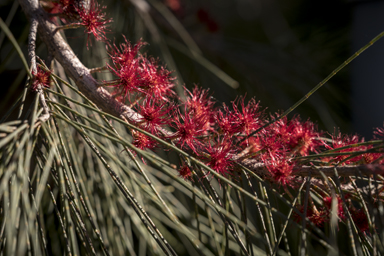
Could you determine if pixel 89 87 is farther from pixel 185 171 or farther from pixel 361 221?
pixel 361 221

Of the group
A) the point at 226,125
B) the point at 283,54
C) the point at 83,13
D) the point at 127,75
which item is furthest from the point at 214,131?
the point at 283,54

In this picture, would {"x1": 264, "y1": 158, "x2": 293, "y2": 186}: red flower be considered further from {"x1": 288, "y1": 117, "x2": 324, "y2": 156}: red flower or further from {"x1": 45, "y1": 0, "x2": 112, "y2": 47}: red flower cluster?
{"x1": 45, "y1": 0, "x2": 112, "y2": 47}: red flower cluster

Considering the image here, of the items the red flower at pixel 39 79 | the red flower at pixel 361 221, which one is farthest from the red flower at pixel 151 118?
the red flower at pixel 361 221

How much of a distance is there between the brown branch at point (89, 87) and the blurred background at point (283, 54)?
29 cm

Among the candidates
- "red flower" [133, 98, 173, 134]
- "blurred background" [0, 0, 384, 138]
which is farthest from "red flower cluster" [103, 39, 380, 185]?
"blurred background" [0, 0, 384, 138]

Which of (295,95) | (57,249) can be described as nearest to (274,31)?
(295,95)

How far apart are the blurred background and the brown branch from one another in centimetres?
29

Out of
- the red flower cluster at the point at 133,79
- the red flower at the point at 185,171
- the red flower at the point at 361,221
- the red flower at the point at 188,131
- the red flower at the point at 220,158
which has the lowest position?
the red flower at the point at 361,221

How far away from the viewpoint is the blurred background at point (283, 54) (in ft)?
2.40

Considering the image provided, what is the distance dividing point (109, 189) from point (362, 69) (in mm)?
715

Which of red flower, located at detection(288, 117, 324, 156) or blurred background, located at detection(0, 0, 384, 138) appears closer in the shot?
red flower, located at detection(288, 117, 324, 156)

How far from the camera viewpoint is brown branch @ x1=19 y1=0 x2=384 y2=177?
1.01ft

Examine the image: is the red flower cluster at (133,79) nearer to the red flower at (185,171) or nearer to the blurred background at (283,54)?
the red flower at (185,171)

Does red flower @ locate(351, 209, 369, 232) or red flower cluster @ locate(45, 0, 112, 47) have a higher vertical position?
red flower cluster @ locate(45, 0, 112, 47)
